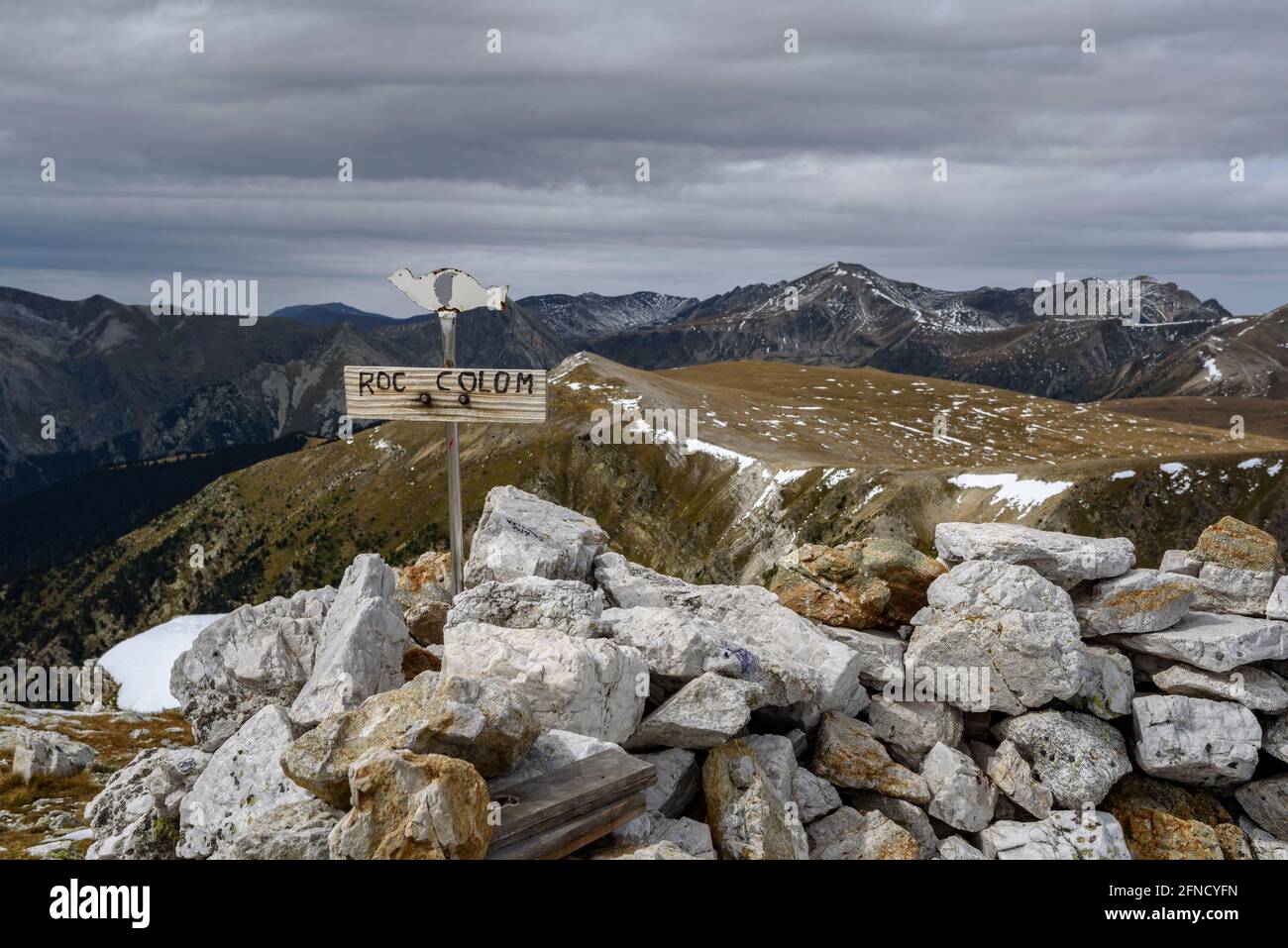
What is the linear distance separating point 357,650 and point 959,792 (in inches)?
386

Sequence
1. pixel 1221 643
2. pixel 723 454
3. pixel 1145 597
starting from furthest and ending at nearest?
pixel 723 454 → pixel 1145 597 → pixel 1221 643

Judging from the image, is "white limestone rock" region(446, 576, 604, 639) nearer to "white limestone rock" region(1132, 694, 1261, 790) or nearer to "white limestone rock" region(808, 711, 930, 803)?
"white limestone rock" region(808, 711, 930, 803)

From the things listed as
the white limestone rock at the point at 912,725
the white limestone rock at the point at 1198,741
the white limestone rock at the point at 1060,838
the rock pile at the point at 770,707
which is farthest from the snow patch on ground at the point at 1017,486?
the white limestone rock at the point at 1060,838

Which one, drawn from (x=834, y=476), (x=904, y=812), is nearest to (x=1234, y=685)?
(x=904, y=812)

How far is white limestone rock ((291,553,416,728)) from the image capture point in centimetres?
1341

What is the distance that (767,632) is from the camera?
1709 centimetres

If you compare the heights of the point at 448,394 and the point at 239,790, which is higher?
the point at 448,394

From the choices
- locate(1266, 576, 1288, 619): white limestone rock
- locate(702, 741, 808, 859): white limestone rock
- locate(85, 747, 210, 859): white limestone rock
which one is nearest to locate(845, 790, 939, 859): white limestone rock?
locate(702, 741, 808, 859): white limestone rock

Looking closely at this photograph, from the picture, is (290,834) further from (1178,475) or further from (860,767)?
(1178,475)

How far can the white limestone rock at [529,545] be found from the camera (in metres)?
17.6

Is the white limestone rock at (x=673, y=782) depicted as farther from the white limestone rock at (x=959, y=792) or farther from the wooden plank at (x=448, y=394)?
the wooden plank at (x=448, y=394)
